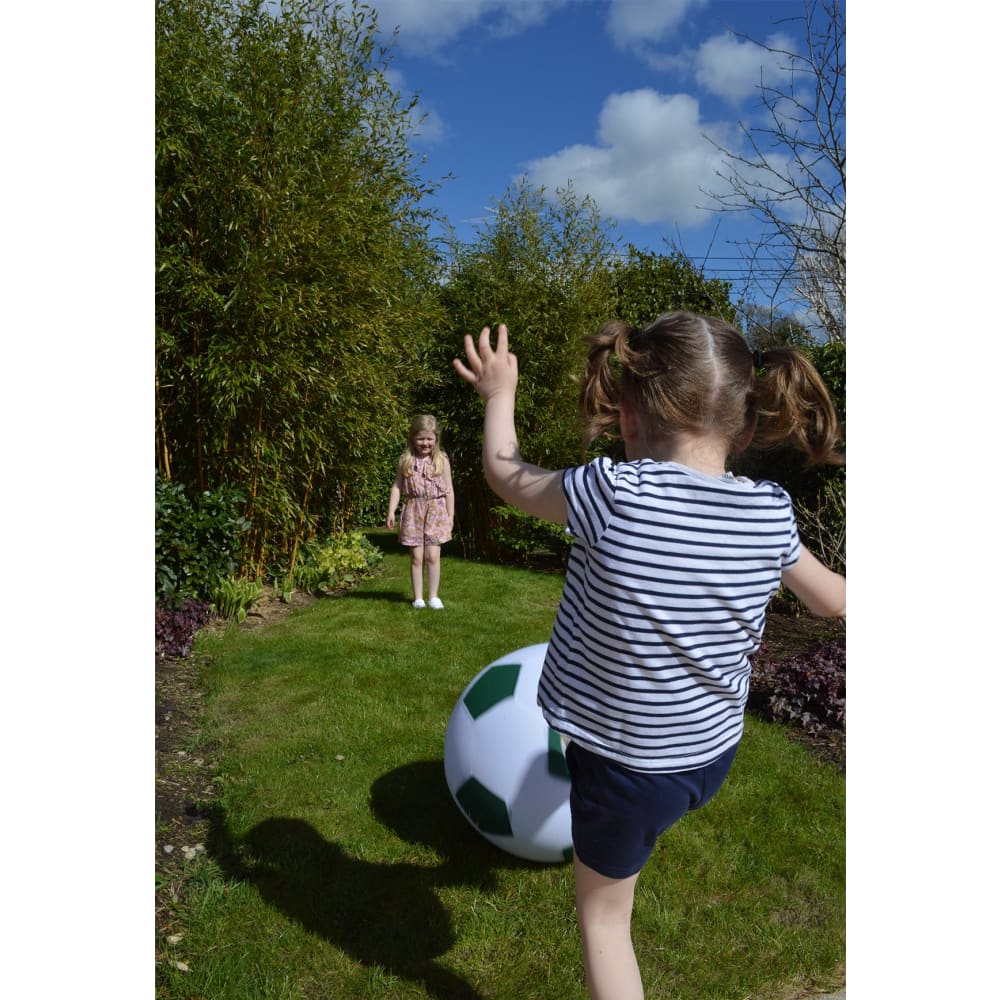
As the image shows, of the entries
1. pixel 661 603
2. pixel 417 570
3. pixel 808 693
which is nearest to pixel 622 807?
pixel 661 603

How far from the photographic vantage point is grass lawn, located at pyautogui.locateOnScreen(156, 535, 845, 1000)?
2.22 metres

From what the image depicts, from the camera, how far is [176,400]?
594 cm

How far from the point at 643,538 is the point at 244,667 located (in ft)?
13.4

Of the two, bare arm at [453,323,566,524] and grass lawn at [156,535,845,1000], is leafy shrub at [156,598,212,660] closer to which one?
grass lawn at [156,535,845,1000]

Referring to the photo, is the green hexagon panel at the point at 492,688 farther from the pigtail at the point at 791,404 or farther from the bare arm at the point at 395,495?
the bare arm at the point at 395,495

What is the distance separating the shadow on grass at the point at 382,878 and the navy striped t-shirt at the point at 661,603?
1.16 metres

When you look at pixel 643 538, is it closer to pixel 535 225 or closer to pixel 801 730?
pixel 801 730

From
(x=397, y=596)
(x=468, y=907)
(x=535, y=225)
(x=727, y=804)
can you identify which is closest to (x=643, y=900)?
(x=468, y=907)

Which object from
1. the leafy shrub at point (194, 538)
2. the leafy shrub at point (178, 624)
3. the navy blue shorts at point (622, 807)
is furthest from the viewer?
the leafy shrub at point (194, 538)

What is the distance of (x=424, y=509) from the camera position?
671 cm

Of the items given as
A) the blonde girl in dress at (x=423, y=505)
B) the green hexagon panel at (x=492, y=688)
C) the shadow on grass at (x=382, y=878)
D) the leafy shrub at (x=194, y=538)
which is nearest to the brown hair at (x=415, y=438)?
the blonde girl in dress at (x=423, y=505)

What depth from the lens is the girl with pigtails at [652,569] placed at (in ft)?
4.75

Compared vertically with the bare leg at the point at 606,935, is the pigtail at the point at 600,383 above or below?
above

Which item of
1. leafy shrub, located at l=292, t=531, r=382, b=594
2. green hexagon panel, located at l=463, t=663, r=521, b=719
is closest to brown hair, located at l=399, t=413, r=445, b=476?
leafy shrub, located at l=292, t=531, r=382, b=594
